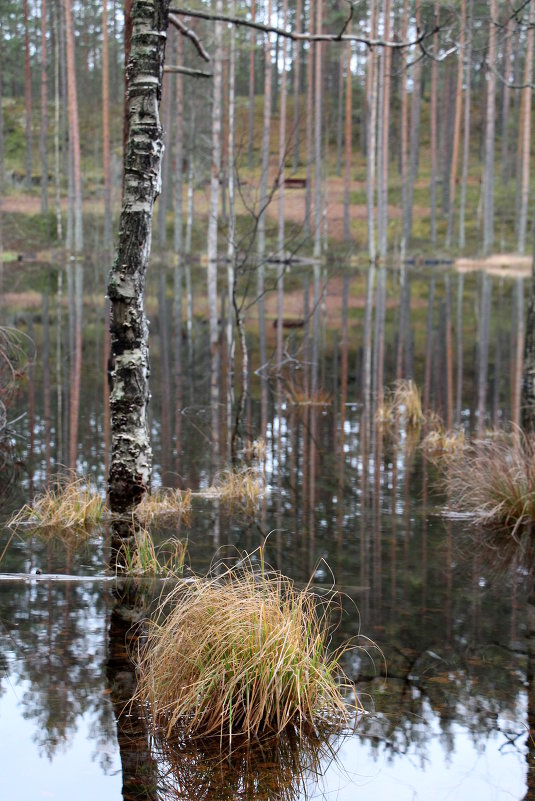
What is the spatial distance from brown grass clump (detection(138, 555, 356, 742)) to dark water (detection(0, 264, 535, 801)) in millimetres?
150

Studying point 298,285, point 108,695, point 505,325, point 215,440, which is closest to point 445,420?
point 215,440

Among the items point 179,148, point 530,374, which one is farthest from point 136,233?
point 179,148

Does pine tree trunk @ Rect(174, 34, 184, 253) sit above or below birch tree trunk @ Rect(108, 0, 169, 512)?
above

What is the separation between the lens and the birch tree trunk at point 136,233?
6.87 metres

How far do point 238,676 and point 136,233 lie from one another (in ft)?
12.3

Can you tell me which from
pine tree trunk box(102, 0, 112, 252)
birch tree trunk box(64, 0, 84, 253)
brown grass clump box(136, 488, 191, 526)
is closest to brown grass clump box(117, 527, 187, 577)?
brown grass clump box(136, 488, 191, 526)

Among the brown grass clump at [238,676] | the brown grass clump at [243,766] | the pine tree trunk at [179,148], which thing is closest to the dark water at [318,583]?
the brown grass clump at [243,766]

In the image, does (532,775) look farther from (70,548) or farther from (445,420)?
(445,420)

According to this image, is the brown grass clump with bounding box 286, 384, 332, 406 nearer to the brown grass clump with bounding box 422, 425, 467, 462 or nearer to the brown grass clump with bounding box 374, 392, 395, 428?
the brown grass clump with bounding box 374, 392, 395, 428

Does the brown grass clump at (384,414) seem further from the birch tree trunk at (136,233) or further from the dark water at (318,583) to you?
the birch tree trunk at (136,233)

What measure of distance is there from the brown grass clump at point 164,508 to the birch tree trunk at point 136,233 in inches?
15.4

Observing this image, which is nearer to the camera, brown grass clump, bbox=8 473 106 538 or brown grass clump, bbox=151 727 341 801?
brown grass clump, bbox=151 727 341 801

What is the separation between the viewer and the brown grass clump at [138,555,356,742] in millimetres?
4238

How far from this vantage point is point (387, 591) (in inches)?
245
